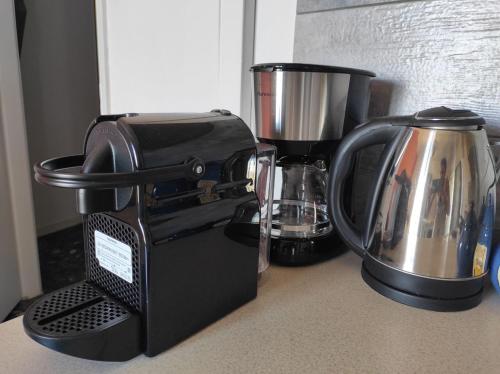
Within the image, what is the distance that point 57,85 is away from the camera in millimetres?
2314

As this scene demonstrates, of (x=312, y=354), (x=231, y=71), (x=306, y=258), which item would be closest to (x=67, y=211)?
(x=231, y=71)

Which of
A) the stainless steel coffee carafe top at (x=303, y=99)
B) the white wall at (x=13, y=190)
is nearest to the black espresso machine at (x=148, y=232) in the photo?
the stainless steel coffee carafe top at (x=303, y=99)

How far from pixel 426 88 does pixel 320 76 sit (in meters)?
0.23

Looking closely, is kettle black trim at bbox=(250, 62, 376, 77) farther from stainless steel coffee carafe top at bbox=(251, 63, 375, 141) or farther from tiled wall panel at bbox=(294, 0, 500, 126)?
tiled wall panel at bbox=(294, 0, 500, 126)

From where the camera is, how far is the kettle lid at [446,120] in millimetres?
490

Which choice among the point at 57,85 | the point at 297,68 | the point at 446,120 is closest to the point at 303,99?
the point at 297,68

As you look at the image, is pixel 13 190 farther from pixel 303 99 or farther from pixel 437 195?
pixel 437 195

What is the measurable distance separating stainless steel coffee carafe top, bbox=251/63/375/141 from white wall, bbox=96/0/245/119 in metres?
0.33

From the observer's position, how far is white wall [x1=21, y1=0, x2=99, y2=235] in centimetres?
216

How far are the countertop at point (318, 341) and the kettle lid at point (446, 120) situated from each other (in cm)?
24

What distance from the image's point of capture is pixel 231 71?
931 mm

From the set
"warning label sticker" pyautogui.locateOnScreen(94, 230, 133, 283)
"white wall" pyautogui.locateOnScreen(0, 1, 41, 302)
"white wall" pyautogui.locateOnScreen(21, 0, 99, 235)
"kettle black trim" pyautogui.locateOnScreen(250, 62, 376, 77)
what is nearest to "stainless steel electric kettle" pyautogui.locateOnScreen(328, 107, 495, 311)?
"kettle black trim" pyautogui.locateOnScreen(250, 62, 376, 77)

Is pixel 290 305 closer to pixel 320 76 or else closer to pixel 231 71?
pixel 320 76

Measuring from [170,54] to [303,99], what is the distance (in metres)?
0.61
